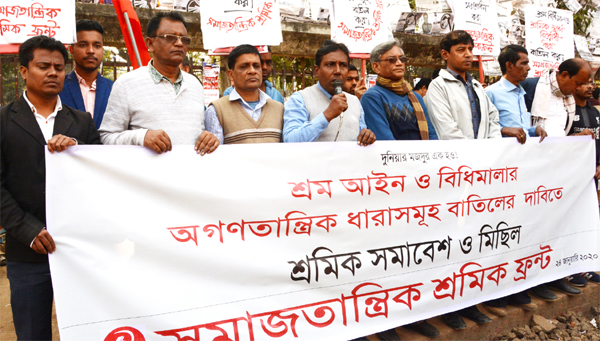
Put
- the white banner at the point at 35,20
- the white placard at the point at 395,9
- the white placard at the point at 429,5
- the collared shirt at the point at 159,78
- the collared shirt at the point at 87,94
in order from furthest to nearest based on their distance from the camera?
the white placard at the point at 429,5
the white placard at the point at 395,9
the white banner at the point at 35,20
the collared shirt at the point at 87,94
the collared shirt at the point at 159,78

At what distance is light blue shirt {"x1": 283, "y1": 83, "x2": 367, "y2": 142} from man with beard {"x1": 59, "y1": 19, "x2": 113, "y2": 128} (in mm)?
1118

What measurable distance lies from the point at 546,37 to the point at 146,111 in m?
5.87

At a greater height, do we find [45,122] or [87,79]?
[87,79]

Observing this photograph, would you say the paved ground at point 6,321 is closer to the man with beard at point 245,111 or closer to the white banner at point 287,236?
the white banner at point 287,236

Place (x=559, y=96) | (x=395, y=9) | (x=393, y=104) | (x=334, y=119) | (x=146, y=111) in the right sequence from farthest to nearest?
(x=395, y=9) < (x=559, y=96) < (x=393, y=104) < (x=334, y=119) < (x=146, y=111)

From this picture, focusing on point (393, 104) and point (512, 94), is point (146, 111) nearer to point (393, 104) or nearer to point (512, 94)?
point (393, 104)

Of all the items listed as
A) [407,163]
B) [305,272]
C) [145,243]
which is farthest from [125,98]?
[407,163]

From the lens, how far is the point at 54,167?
6.02 ft

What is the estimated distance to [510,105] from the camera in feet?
11.5

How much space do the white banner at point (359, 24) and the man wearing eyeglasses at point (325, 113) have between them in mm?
2267

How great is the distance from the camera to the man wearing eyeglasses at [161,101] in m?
2.13

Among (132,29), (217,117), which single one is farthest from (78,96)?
(217,117)

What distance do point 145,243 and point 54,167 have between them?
0.50m

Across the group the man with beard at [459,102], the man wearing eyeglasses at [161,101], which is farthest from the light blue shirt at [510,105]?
the man wearing eyeglasses at [161,101]
